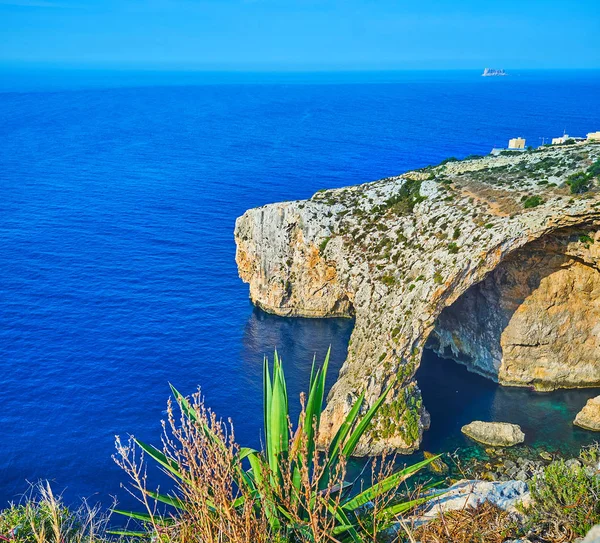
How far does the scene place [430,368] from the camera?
160 ft

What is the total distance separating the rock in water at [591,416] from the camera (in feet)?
131

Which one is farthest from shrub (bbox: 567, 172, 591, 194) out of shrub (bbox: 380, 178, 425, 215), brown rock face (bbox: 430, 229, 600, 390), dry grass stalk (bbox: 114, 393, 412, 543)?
dry grass stalk (bbox: 114, 393, 412, 543)

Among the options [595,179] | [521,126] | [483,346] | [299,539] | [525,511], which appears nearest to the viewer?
[299,539]

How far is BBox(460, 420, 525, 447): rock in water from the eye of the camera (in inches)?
1518

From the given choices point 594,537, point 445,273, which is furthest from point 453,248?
point 594,537

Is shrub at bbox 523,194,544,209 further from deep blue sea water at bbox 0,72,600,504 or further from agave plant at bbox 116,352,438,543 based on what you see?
agave plant at bbox 116,352,438,543

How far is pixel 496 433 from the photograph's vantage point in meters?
38.9

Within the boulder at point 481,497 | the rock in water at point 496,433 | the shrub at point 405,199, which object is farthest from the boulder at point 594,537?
the shrub at point 405,199

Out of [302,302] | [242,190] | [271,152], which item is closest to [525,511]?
[302,302]

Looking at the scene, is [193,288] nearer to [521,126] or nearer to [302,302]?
[302,302]

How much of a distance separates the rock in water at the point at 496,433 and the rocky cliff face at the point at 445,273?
10.1ft

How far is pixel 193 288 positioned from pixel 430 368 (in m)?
25.2

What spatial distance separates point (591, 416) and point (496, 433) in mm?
6380

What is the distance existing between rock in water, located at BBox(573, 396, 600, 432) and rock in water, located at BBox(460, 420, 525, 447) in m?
4.28
